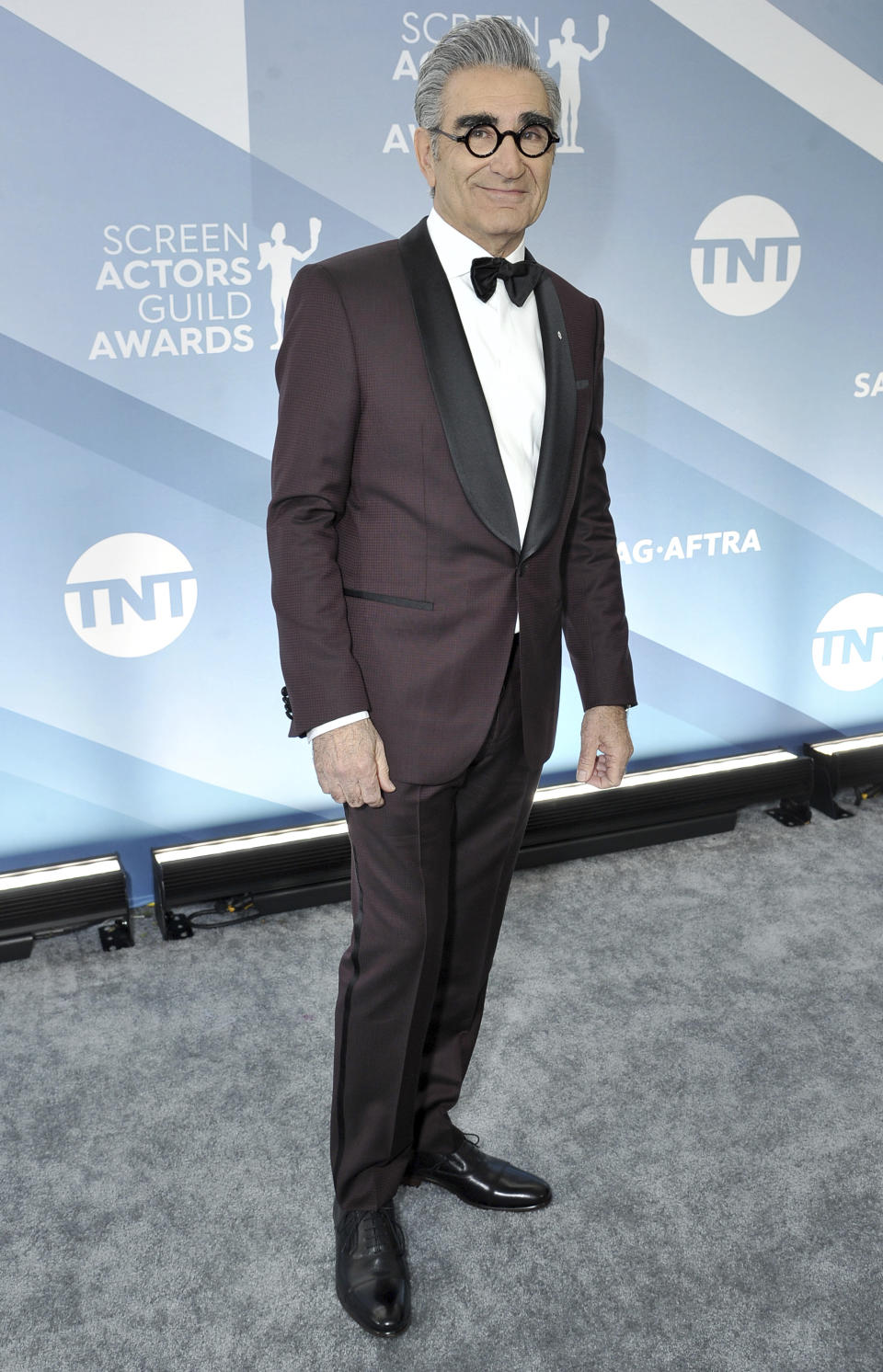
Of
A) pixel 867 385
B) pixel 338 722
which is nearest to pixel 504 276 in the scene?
pixel 338 722

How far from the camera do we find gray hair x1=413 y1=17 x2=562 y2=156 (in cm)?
149

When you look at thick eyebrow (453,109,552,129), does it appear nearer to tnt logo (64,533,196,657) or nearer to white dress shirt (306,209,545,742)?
white dress shirt (306,209,545,742)

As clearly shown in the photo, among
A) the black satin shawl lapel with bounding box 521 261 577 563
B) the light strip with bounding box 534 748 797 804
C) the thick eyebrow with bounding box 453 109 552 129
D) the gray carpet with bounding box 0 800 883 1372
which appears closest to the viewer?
the thick eyebrow with bounding box 453 109 552 129

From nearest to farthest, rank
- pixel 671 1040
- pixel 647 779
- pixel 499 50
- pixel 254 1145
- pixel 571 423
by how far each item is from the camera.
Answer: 1. pixel 499 50
2. pixel 571 423
3. pixel 254 1145
4. pixel 671 1040
5. pixel 647 779

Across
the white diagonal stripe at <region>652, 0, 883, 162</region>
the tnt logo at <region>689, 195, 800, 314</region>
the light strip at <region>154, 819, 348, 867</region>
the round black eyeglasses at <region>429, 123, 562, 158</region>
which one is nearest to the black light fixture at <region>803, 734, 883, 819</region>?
the tnt logo at <region>689, 195, 800, 314</region>

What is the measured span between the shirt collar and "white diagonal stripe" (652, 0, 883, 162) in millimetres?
1654

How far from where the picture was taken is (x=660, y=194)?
9.62ft

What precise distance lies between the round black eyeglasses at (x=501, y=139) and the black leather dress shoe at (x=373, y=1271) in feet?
5.01

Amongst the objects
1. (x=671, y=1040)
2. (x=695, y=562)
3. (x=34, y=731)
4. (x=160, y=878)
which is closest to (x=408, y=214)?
(x=695, y=562)

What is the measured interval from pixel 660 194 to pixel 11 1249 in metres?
2.67

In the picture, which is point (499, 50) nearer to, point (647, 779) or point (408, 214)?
point (408, 214)

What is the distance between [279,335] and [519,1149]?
1.80 m

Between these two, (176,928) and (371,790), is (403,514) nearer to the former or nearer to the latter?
(371,790)

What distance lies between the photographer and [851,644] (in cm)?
355
